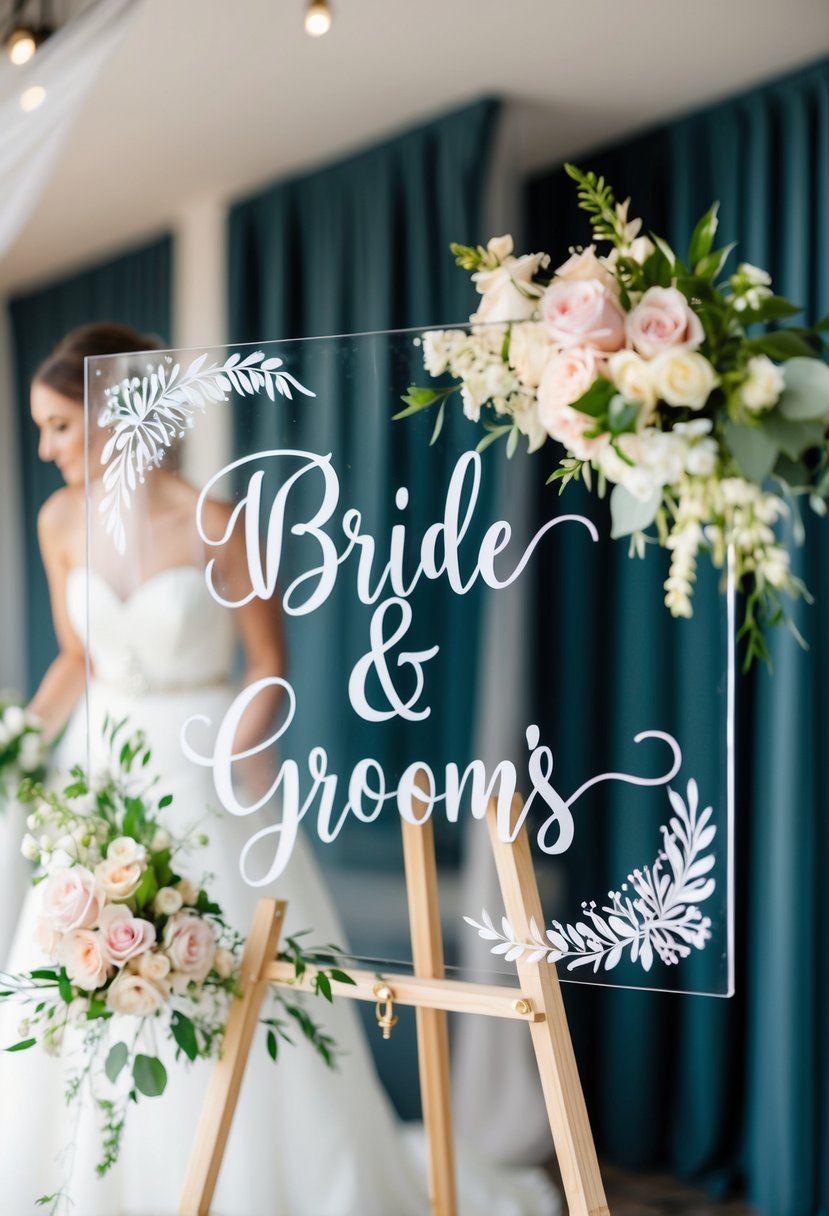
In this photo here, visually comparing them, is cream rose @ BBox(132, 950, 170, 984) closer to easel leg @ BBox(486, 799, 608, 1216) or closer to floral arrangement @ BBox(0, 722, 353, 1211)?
floral arrangement @ BBox(0, 722, 353, 1211)

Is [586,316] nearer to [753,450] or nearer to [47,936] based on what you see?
[753,450]

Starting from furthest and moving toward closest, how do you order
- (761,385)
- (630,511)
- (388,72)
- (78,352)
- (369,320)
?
(369,320), (388,72), (78,352), (630,511), (761,385)

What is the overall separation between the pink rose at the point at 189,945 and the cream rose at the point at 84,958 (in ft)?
0.29

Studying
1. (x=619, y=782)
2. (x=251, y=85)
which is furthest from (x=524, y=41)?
(x=619, y=782)

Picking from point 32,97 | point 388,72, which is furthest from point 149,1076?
point 388,72

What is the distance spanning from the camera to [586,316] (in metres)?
1.29

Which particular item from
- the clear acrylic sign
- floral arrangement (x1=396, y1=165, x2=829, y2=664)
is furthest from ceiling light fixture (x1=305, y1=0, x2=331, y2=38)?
floral arrangement (x1=396, y1=165, x2=829, y2=664)

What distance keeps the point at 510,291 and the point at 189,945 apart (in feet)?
3.14

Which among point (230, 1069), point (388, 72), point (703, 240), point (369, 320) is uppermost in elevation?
point (388, 72)

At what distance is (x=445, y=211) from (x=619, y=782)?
6.30 ft

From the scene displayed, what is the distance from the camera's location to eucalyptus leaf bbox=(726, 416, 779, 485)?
1.24 meters

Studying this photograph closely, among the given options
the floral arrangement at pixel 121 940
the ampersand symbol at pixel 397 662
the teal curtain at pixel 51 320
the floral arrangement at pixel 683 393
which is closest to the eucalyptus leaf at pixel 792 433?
the floral arrangement at pixel 683 393

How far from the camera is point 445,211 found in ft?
9.55

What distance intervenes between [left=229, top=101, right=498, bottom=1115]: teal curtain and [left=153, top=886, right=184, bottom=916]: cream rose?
218 mm
